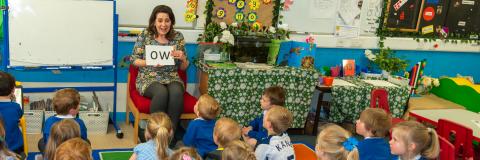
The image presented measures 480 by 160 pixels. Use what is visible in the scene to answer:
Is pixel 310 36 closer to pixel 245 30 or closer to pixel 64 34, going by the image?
pixel 245 30

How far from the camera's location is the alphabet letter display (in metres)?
4.38

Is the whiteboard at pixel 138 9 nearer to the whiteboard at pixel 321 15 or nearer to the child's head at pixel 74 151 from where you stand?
the whiteboard at pixel 321 15

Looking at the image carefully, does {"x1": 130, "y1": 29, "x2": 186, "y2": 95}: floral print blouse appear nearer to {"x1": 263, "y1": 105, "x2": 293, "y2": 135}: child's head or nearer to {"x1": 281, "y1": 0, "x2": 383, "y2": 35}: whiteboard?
{"x1": 281, "y1": 0, "x2": 383, "y2": 35}: whiteboard

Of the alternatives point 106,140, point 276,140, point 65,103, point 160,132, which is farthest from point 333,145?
point 106,140

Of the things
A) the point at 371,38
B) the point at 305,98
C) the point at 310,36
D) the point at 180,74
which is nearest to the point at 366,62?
the point at 371,38

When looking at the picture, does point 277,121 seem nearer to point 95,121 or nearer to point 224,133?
point 224,133

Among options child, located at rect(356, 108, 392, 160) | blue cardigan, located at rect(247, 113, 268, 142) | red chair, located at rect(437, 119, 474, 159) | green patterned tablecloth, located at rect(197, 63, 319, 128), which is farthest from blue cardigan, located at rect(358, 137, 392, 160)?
green patterned tablecloth, located at rect(197, 63, 319, 128)

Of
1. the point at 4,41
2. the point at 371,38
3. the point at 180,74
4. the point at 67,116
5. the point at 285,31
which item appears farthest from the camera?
the point at 371,38

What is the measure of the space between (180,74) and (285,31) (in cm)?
120

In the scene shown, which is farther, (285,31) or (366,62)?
(366,62)

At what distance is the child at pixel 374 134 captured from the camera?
3316mm

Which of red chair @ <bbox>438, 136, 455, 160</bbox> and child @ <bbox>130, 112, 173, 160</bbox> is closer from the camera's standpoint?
child @ <bbox>130, 112, 173, 160</bbox>

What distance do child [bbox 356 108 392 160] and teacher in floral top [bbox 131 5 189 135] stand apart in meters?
1.66

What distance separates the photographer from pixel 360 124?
348 cm
